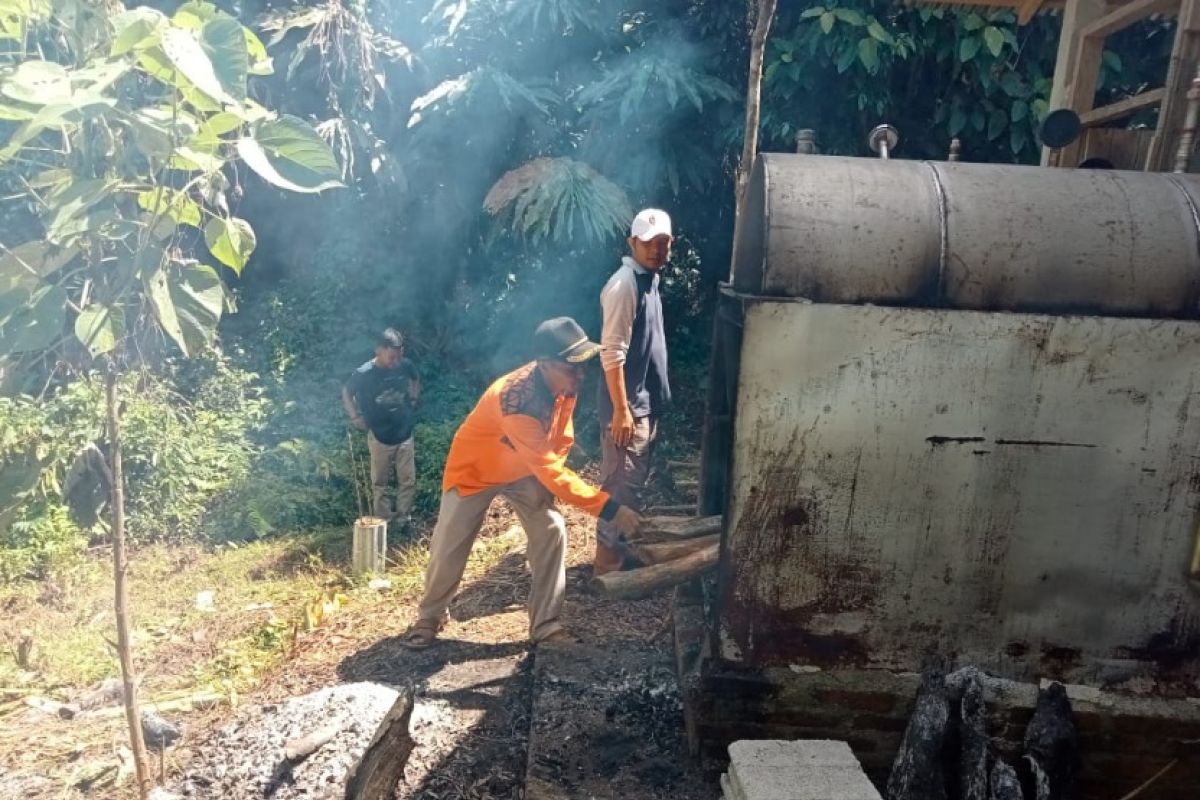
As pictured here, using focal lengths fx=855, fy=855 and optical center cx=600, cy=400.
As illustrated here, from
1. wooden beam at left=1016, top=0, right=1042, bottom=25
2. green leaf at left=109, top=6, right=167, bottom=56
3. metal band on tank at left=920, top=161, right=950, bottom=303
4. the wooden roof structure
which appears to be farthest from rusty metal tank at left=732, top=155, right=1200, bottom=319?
wooden beam at left=1016, top=0, right=1042, bottom=25

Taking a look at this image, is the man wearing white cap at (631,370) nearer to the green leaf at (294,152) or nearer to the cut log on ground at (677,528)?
the cut log on ground at (677,528)

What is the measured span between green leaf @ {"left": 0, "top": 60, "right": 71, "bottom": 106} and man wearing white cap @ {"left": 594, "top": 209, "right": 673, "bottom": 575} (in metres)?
3.20

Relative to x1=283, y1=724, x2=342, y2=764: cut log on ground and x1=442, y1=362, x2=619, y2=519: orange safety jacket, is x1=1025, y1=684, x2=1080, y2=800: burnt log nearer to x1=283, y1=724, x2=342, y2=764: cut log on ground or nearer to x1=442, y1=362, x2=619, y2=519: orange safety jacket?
x1=442, y1=362, x2=619, y2=519: orange safety jacket

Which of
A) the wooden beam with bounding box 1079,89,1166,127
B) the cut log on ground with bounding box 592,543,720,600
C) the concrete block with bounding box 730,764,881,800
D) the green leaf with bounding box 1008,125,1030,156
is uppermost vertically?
the green leaf with bounding box 1008,125,1030,156

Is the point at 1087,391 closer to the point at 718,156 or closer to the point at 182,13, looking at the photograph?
the point at 182,13

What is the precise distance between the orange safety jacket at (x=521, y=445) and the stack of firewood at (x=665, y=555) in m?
0.54

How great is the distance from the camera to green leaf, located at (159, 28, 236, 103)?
72.4 inches

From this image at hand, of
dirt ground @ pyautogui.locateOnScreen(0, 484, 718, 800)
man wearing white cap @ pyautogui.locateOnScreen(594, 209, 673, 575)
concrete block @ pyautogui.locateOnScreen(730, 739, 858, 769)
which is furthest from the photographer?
man wearing white cap @ pyautogui.locateOnScreen(594, 209, 673, 575)

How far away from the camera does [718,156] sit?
31.7ft

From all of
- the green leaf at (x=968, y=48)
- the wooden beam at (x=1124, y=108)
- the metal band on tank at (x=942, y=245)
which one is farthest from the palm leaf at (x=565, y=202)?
the metal band on tank at (x=942, y=245)

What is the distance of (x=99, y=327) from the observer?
7.36ft

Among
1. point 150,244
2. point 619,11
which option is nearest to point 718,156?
point 619,11

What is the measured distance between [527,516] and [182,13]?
125 inches

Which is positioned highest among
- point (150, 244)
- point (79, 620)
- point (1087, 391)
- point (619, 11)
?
point (619, 11)
